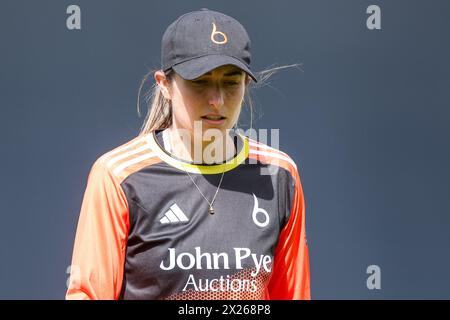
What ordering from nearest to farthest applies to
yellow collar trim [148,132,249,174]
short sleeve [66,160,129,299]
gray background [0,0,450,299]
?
short sleeve [66,160,129,299] → yellow collar trim [148,132,249,174] → gray background [0,0,450,299]

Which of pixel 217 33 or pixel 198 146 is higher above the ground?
pixel 217 33

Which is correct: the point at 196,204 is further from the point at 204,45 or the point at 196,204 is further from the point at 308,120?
the point at 308,120

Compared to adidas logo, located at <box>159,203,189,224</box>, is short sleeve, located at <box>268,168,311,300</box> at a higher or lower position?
lower

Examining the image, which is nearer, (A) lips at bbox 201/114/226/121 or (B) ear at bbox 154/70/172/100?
(A) lips at bbox 201/114/226/121

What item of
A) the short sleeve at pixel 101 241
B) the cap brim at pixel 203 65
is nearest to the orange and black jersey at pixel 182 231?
the short sleeve at pixel 101 241

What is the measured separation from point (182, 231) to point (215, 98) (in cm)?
31

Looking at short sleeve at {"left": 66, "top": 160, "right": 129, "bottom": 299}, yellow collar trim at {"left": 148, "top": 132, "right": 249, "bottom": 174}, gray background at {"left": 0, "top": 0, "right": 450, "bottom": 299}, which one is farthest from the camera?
gray background at {"left": 0, "top": 0, "right": 450, "bottom": 299}

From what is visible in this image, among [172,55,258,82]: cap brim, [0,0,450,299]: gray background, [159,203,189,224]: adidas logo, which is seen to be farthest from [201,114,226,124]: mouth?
[0,0,450,299]: gray background

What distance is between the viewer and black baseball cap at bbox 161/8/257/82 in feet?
6.28

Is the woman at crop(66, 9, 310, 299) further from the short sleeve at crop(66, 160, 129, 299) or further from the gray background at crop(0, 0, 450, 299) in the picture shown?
the gray background at crop(0, 0, 450, 299)

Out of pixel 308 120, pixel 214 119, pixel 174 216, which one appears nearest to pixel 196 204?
pixel 174 216

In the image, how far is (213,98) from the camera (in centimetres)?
192

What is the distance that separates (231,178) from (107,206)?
12.4 inches
